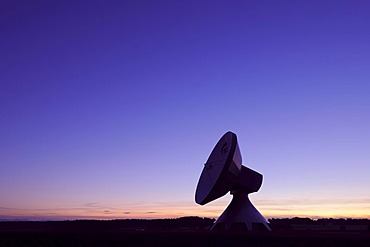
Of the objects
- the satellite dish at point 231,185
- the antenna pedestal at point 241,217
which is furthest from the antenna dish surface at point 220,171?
the antenna pedestal at point 241,217

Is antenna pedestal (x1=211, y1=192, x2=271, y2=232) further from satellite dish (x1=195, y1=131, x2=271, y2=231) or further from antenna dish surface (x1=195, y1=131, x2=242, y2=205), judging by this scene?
antenna dish surface (x1=195, y1=131, x2=242, y2=205)

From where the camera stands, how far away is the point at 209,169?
5150cm

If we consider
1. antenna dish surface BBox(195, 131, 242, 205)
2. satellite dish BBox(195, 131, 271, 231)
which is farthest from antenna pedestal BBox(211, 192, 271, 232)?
antenna dish surface BBox(195, 131, 242, 205)

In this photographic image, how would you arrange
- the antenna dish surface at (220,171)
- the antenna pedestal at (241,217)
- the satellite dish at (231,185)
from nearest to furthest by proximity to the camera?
the antenna dish surface at (220,171) → the satellite dish at (231,185) → the antenna pedestal at (241,217)

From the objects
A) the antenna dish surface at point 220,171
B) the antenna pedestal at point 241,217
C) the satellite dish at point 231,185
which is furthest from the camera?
the antenna pedestal at point 241,217

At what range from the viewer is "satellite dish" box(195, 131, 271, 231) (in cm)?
4772

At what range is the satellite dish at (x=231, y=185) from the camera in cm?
4772

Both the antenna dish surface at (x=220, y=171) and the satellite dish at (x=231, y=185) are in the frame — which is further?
the satellite dish at (x=231, y=185)

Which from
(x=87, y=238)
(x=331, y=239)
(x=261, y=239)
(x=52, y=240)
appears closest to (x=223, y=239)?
(x=261, y=239)

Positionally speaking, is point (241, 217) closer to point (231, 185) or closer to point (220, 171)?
point (231, 185)

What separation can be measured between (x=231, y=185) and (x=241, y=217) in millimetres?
4963

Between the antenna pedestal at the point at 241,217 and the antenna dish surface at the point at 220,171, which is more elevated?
the antenna dish surface at the point at 220,171

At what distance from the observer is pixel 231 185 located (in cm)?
5162

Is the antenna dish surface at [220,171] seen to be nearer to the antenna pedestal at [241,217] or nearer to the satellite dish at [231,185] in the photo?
the satellite dish at [231,185]
